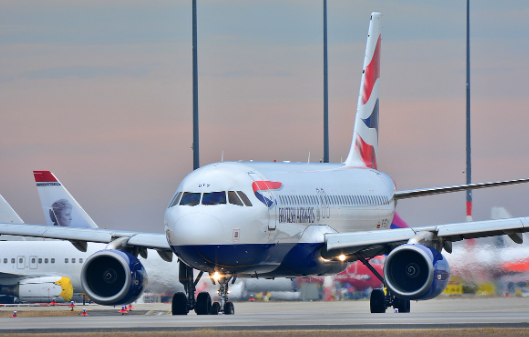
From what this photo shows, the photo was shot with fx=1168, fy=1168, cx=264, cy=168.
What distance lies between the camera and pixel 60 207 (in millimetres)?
76312

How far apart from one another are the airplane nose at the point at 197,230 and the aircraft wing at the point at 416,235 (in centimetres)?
597

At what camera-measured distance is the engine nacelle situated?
2584 inches

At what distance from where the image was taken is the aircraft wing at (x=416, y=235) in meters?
33.4

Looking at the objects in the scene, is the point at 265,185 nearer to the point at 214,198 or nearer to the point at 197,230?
the point at 214,198

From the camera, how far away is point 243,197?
33000 mm

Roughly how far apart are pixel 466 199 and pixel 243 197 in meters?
30.9

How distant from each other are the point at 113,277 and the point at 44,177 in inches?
1755

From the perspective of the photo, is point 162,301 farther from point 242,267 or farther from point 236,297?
point 242,267

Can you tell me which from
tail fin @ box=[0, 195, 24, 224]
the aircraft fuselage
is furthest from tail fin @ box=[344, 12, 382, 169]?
tail fin @ box=[0, 195, 24, 224]

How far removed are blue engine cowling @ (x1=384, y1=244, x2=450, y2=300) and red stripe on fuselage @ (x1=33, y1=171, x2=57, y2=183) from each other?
47637 mm

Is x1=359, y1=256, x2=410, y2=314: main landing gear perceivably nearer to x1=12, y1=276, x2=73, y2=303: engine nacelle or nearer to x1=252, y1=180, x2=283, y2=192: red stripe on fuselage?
x1=252, y1=180, x2=283, y2=192: red stripe on fuselage

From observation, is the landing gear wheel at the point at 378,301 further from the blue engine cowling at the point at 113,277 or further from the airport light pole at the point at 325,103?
the airport light pole at the point at 325,103

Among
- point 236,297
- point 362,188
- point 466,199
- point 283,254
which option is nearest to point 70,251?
point 236,297

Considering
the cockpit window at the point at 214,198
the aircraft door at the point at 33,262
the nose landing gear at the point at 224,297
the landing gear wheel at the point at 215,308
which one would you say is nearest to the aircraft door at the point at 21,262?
the aircraft door at the point at 33,262
